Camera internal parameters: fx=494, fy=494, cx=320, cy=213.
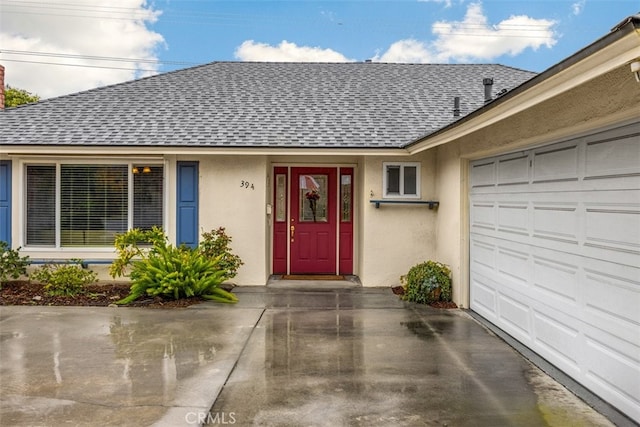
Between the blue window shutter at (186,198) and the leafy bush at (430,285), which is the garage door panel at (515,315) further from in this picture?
the blue window shutter at (186,198)

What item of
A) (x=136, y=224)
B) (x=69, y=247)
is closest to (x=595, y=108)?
(x=136, y=224)

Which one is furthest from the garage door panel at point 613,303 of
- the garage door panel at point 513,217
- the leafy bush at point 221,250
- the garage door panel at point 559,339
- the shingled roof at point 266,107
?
the leafy bush at point 221,250

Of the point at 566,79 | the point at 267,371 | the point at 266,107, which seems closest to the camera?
the point at 566,79

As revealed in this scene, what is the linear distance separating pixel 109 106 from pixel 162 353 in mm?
7037

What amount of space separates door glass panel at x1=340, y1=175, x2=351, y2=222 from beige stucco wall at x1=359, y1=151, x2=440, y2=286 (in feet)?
3.49

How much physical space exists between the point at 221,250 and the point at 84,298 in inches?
92.5

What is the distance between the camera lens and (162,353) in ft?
17.5

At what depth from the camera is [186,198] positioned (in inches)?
363

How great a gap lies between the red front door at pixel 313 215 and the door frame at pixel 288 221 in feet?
0.22

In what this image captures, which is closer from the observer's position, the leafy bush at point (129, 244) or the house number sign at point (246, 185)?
the leafy bush at point (129, 244)

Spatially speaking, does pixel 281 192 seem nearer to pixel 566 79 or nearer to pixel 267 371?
pixel 267 371

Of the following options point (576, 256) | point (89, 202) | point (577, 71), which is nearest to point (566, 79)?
point (577, 71)

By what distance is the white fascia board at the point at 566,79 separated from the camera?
2.75 meters

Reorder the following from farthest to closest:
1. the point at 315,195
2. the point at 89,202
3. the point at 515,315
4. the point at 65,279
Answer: the point at 315,195 < the point at 89,202 < the point at 65,279 < the point at 515,315
